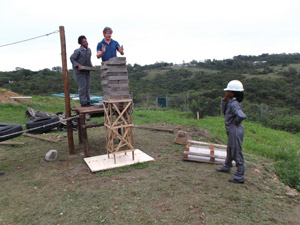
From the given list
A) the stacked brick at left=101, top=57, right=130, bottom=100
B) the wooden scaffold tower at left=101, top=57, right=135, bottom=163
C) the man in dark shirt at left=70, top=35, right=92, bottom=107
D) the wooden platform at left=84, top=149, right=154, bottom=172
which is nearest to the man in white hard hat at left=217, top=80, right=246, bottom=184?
the wooden platform at left=84, top=149, right=154, bottom=172

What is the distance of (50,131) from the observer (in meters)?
9.22

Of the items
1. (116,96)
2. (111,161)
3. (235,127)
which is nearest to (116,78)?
(116,96)

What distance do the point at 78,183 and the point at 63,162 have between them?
4.54 feet

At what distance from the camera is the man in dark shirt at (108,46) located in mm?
5746

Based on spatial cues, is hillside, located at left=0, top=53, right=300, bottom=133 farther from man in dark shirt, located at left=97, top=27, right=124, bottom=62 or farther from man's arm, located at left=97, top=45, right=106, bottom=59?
man's arm, located at left=97, top=45, right=106, bottom=59

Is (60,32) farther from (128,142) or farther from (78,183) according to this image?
(78,183)

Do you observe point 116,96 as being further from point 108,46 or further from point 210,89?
point 210,89

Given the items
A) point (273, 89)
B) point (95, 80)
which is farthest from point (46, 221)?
point (95, 80)

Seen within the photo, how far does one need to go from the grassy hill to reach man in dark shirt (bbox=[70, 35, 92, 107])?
5.34 ft

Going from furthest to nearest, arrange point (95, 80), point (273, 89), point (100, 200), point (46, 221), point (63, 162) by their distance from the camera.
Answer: point (95, 80) → point (273, 89) → point (63, 162) → point (100, 200) → point (46, 221)

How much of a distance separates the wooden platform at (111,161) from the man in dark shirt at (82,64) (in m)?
1.70

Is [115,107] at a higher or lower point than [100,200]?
higher

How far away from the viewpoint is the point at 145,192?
4027mm

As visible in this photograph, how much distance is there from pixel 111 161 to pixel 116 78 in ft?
6.41
